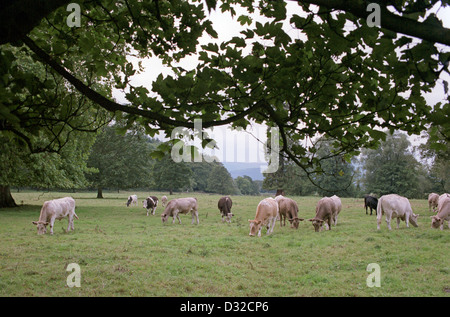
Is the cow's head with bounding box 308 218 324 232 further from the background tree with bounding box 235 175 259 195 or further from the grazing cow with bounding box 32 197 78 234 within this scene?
the background tree with bounding box 235 175 259 195

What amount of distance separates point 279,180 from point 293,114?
186 ft

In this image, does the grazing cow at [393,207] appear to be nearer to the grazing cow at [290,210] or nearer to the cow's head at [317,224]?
the cow's head at [317,224]

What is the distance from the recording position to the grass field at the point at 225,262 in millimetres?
7484

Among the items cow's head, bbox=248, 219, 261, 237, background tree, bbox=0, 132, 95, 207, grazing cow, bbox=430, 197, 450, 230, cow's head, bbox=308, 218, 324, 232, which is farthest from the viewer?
background tree, bbox=0, 132, 95, 207

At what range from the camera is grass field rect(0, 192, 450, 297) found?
7.48 metres

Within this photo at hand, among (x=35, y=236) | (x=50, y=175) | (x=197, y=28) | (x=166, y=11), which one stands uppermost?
(x=166, y=11)

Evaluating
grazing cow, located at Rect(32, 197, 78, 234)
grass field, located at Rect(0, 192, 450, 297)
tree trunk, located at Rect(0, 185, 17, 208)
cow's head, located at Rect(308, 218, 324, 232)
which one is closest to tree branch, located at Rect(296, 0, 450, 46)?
grass field, located at Rect(0, 192, 450, 297)

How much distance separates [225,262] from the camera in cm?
997

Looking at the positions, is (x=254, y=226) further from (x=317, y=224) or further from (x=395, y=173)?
(x=395, y=173)

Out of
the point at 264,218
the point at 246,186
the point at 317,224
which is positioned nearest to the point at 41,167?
the point at 264,218

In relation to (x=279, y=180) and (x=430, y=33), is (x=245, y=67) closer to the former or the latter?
(x=430, y=33)

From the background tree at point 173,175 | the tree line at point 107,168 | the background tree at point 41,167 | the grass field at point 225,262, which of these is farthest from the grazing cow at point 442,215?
the background tree at point 173,175
